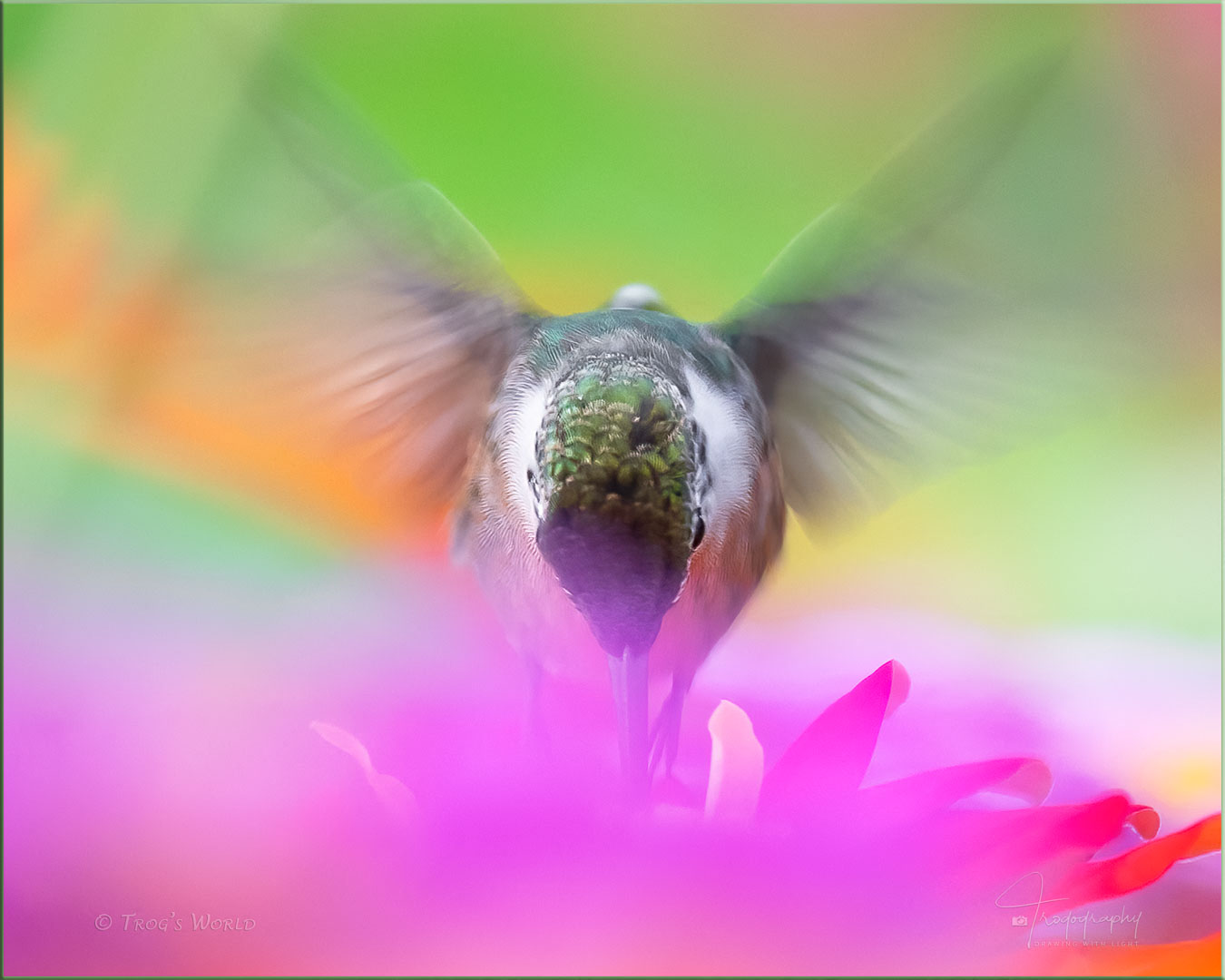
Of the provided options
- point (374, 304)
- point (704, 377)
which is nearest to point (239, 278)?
point (374, 304)

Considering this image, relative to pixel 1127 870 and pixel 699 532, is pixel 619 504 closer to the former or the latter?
pixel 699 532

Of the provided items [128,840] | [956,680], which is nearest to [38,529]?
[128,840]

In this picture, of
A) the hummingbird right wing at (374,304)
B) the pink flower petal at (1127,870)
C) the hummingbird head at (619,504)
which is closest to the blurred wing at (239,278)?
the hummingbird right wing at (374,304)

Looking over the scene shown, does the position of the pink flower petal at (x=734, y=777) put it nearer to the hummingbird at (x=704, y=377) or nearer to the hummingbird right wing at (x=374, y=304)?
the hummingbird at (x=704, y=377)

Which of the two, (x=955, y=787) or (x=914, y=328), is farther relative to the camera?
(x=914, y=328)

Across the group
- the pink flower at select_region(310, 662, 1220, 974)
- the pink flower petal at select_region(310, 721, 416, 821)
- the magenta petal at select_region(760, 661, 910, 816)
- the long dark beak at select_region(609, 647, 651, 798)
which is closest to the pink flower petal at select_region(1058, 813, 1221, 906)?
the pink flower at select_region(310, 662, 1220, 974)

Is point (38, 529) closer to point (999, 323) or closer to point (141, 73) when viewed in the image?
point (141, 73)
